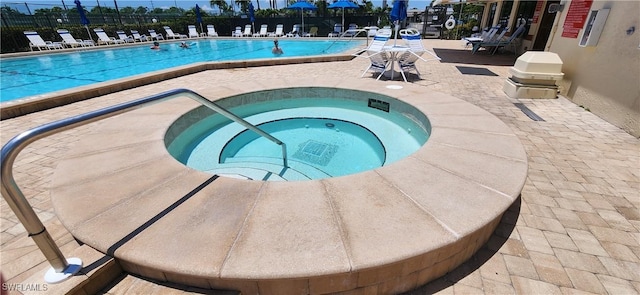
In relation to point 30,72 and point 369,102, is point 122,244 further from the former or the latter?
point 30,72

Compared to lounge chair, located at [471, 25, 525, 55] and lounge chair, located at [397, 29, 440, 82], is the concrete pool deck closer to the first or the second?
lounge chair, located at [397, 29, 440, 82]

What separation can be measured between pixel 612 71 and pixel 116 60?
68.3ft

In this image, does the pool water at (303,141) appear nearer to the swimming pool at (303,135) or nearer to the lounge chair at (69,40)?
Result: the swimming pool at (303,135)

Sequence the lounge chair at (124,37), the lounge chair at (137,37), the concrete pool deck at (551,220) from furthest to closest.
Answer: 1. the lounge chair at (137,37)
2. the lounge chair at (124,37)
3. the concrete pool deck at (551,220)

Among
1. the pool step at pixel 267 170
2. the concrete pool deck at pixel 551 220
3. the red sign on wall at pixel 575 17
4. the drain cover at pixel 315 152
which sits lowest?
the drain cover at pixel 315 152

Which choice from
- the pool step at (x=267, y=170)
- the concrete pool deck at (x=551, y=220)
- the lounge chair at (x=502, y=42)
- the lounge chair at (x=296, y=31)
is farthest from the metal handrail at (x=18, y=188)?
the lounge chair at (x=296, y=31)

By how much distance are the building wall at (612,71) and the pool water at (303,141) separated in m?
3.71

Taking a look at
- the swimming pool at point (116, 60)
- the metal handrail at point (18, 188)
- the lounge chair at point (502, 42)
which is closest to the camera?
the metal handrail at point (18, 188)

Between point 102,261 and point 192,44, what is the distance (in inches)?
965

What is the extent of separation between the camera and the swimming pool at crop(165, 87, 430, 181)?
13.8 ft

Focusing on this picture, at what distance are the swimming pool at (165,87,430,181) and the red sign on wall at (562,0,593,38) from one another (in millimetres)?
4912

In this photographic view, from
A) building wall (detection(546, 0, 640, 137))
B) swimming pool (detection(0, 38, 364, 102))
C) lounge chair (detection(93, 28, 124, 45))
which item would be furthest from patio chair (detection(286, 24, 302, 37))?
building wall (detection(546, 0, 640, 137))

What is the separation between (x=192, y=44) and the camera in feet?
74.3

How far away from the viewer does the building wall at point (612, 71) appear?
4789 mm
